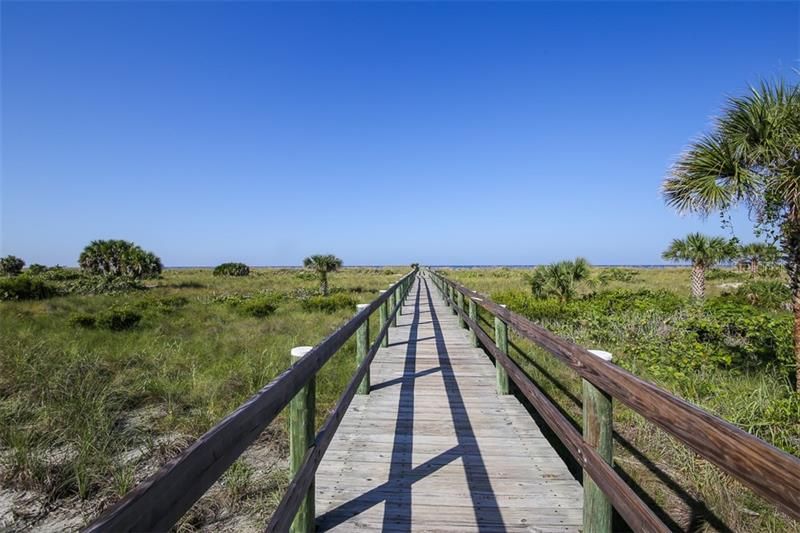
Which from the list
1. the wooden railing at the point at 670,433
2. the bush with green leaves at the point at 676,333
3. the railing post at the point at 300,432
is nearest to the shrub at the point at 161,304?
the bush with green leaves at the point at 676,333

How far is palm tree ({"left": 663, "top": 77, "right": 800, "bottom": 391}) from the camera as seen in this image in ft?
17.0

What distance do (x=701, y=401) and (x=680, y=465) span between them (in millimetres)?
1774

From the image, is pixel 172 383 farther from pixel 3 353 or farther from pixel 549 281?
pixel 549 281

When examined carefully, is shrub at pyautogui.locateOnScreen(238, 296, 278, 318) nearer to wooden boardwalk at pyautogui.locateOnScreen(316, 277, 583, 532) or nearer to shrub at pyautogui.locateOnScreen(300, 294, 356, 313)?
shrub at pyautogui.locateOnScreen(300, 294, 356, 313)

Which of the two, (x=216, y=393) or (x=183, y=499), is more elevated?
(x=183, y=499)

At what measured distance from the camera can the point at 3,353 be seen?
679 centimetres

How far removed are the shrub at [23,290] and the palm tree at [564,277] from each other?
2305cm

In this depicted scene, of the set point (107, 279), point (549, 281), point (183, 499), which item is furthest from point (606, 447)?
point (107, 279)

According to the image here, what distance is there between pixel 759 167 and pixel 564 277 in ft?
33.7

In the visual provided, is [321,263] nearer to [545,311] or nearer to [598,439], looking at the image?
[545,311]

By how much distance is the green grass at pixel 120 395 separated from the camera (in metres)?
3.36

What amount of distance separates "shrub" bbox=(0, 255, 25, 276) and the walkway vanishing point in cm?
5128

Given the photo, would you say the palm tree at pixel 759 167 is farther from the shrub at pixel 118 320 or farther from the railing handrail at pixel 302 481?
the shrub at pixel 118 320

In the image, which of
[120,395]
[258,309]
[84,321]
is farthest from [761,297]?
[84,321]
